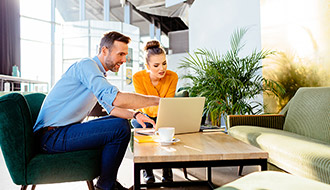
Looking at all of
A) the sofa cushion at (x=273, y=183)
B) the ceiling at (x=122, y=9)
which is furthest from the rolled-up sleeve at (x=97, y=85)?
the ceiling at (x=122, y=9)

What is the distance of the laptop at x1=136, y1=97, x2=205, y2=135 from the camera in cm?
147

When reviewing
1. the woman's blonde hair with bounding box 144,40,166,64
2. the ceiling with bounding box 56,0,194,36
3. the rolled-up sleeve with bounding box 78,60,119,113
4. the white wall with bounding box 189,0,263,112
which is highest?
the ceiling with bounding box 56,0,194,36

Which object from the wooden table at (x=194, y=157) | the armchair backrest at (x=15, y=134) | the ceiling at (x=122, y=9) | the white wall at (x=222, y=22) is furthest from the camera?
the ceiling at (x=122, y=9)

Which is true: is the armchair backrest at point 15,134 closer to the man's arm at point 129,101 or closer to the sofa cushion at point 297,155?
the man's arm at point 129,101

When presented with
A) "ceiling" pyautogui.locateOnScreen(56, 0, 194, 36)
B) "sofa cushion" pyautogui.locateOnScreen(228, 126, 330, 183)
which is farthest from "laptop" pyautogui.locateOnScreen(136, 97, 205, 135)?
"ceiling" pyautogui.locateOnScreen(56, 0, 194, 36)

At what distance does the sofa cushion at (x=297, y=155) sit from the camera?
128 cm

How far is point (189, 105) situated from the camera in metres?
1.55

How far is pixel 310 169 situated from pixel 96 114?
403 centimetres

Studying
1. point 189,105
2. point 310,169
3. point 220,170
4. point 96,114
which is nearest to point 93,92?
point 189,105

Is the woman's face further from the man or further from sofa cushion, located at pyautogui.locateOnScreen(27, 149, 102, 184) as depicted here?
sofa cushion, located at pyautogui.locateOnScreen(27, 149, 102, 184)

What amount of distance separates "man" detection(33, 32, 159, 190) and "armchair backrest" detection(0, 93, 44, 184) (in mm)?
165

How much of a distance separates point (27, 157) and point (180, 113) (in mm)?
874

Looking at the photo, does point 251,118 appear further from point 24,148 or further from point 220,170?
point 24,148

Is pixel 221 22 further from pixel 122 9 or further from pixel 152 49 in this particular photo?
pixel 122 9
